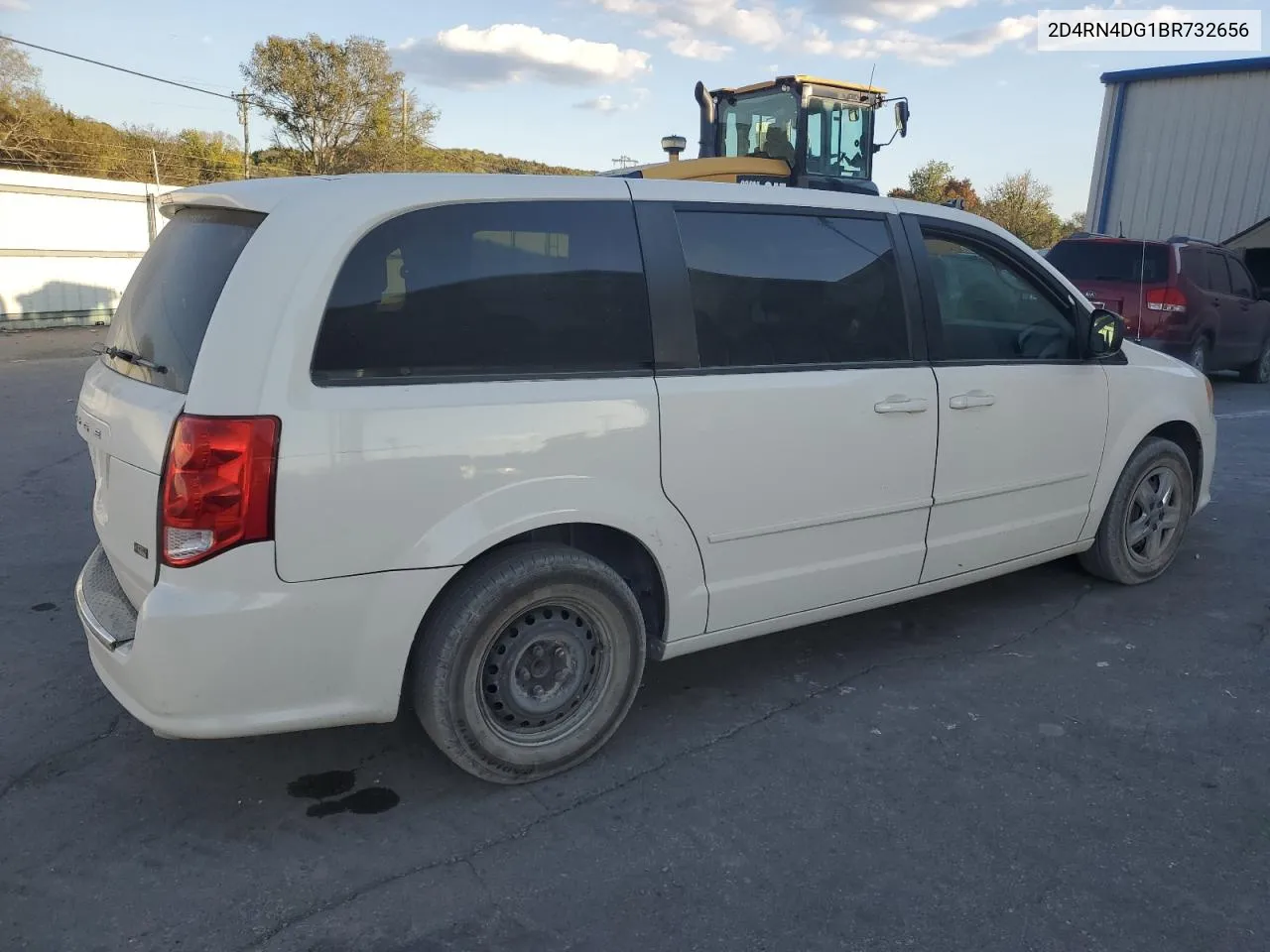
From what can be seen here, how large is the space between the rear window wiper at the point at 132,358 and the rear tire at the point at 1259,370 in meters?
14.2

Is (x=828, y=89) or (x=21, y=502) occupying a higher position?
(x=828, y=89)

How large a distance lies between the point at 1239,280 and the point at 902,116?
202 inches

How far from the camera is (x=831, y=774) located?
3.10 metres

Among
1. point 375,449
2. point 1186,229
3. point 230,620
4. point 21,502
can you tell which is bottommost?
point 21,502

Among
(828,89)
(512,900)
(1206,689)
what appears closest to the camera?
(512,900)

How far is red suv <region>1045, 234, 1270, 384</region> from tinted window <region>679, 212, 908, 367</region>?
26.8 ft

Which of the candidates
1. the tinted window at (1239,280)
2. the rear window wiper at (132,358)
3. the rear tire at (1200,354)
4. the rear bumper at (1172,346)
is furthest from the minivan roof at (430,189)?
the tinted window at (1239,280)

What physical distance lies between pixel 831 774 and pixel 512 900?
1.13 meters

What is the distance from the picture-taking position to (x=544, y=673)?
3051 millimetres

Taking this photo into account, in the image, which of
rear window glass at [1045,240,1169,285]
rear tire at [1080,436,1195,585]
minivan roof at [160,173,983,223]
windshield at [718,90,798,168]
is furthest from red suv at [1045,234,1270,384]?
minivan roof at [160,173,983,223]

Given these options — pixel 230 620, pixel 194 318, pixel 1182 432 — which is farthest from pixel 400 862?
pixel 1182 432

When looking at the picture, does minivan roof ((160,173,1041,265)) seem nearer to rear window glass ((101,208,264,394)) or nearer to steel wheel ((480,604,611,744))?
rear window glass ((101,208,264,394))

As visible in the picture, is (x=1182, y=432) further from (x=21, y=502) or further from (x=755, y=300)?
(x=21, y=502)

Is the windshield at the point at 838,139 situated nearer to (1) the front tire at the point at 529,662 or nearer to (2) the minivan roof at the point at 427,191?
(2) the minivan roof at the point at 427,191
